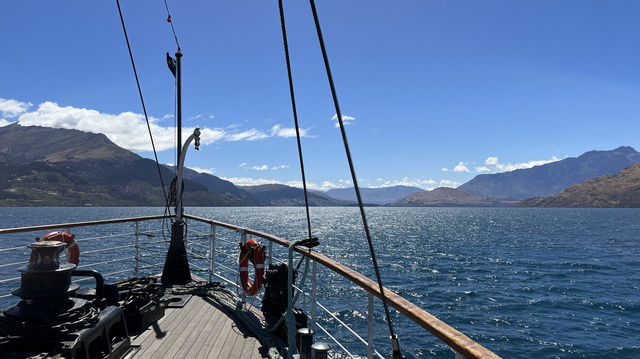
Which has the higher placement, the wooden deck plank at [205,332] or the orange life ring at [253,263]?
the orange life ring at [253,263]

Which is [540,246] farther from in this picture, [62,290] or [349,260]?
[62,290]

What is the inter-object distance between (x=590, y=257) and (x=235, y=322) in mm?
36154

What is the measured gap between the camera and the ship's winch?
97.5 inches

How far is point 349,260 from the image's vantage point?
28219 millimetres

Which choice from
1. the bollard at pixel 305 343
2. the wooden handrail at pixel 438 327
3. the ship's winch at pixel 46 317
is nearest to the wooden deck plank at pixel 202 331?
the ship's winch at pixel 46 317

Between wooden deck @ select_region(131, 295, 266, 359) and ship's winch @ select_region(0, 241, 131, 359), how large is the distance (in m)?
1.16

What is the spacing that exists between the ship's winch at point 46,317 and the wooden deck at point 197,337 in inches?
45.8

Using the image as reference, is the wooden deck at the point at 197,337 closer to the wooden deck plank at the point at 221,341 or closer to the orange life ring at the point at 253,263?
the wooden deck plank at the point at 221,341

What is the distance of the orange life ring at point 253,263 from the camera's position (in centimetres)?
481

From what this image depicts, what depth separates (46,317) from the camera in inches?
99.9

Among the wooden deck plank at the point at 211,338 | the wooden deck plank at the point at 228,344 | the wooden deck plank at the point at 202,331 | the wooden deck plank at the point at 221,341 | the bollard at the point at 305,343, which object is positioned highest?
the bollard at the point at 305,343

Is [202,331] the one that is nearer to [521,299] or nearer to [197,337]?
[197,337]

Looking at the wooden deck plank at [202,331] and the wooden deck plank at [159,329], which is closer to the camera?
the wooden deck plank at [202,331]

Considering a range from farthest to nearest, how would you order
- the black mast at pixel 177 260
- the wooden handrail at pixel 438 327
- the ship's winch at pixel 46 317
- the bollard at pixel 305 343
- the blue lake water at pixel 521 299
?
the blue lake water at pixel 521 299 → the black mast at pixel 177 260 → the bollard at pixel 305 343 → the ship's winch at pixel 46 317 → the wooden handrail at pixel 438 327
